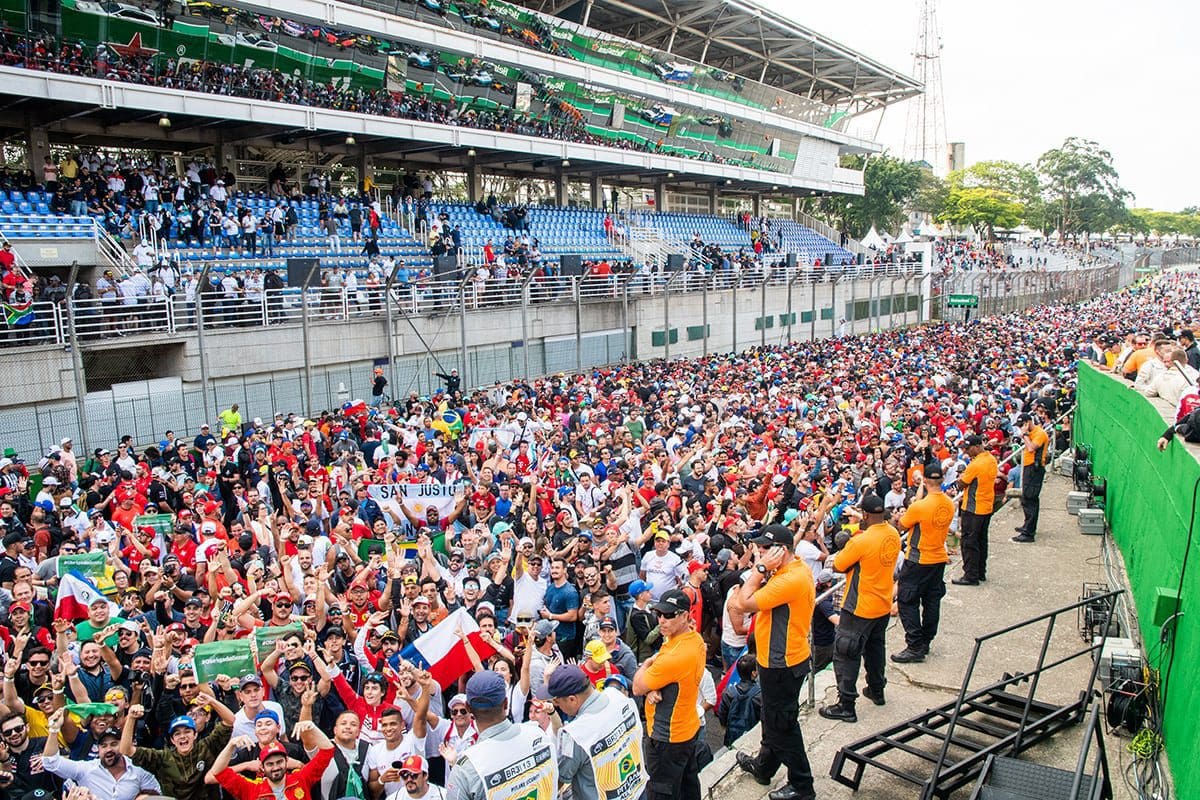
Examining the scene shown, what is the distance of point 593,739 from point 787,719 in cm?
163

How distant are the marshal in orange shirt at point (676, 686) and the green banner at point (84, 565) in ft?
18.1

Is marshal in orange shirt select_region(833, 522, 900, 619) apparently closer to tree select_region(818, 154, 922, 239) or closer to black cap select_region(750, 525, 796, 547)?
black cap select_region(750, 525, 796, 547)

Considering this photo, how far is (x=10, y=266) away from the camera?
50.3ft

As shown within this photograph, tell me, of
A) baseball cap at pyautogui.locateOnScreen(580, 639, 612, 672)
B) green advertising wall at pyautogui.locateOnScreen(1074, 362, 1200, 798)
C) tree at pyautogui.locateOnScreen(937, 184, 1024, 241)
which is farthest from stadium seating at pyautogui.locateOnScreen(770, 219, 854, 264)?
baseball cap at pyautogui.locateOnScreen(580, 639, 612, 672)

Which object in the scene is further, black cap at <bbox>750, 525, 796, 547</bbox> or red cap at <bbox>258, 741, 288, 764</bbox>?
black cap at <bbox>750, 525, 796, 547</bbox>

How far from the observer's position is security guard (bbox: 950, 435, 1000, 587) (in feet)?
28.8

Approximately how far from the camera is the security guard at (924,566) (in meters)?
7.11

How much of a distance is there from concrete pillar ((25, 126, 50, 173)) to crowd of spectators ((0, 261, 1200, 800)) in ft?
35.2

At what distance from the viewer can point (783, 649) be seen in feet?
17.7

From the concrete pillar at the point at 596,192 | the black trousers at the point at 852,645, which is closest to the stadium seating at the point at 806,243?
the concrete pillar at the point at 596,192

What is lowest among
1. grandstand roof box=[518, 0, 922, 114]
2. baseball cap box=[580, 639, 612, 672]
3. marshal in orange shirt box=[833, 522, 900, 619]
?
baseball cap box=[580, 639, 612, 672]

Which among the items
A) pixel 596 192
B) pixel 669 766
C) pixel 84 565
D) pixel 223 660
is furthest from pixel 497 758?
pixel 596 192

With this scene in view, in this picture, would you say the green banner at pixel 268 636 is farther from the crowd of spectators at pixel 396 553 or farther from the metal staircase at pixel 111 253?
the metal staircase at pixel 111 253

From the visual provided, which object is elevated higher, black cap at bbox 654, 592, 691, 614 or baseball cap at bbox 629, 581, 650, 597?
black cap at bbox 654, 592, 691, 614
